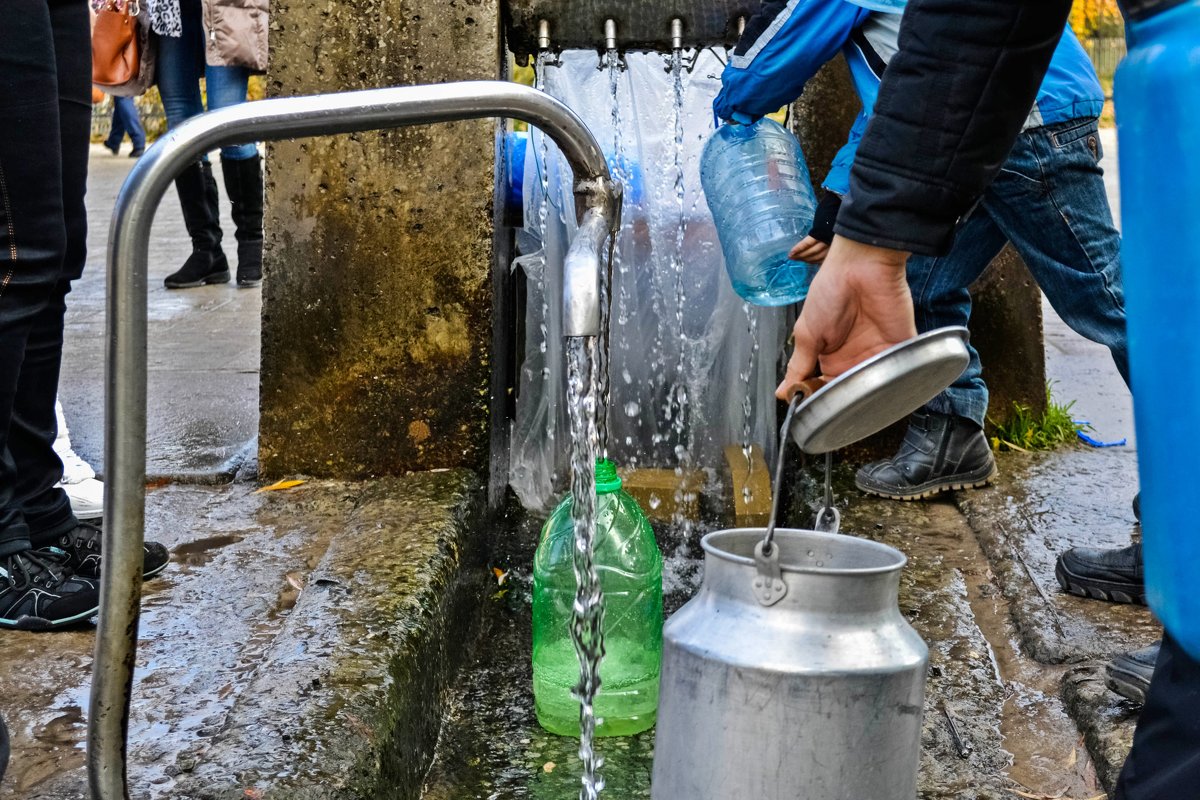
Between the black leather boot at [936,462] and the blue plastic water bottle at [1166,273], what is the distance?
246cm

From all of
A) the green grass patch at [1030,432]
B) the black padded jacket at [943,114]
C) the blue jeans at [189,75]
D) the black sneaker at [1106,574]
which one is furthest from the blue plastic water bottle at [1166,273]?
the blue jeans at [189,75]

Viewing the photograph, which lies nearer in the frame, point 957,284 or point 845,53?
point 845,53

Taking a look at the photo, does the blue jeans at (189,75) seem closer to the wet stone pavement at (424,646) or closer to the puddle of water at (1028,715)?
the wet stone pavement at (424,646)

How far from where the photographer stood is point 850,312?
148 centimetres

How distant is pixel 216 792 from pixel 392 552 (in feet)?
3.06

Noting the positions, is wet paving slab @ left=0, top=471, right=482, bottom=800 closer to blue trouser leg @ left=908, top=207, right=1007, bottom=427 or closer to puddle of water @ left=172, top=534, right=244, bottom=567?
puddle of water @ left=172, top=534, right=244, bottom=567

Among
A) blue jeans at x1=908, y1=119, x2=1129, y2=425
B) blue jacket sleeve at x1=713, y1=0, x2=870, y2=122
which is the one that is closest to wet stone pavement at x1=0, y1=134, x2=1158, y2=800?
blue jeans at x1=908, y1=119, x2=1129, y2=425

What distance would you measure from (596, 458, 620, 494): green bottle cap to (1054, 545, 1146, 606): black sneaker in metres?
1.09

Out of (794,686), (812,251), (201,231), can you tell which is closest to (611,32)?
(812,251)

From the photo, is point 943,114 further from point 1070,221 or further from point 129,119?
point 129,119

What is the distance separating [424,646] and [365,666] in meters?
0.28

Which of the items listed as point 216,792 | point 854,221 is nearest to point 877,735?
point 854,221

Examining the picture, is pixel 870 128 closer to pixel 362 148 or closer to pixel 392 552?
pixel 392 552

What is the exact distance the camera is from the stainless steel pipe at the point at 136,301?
1.36m
